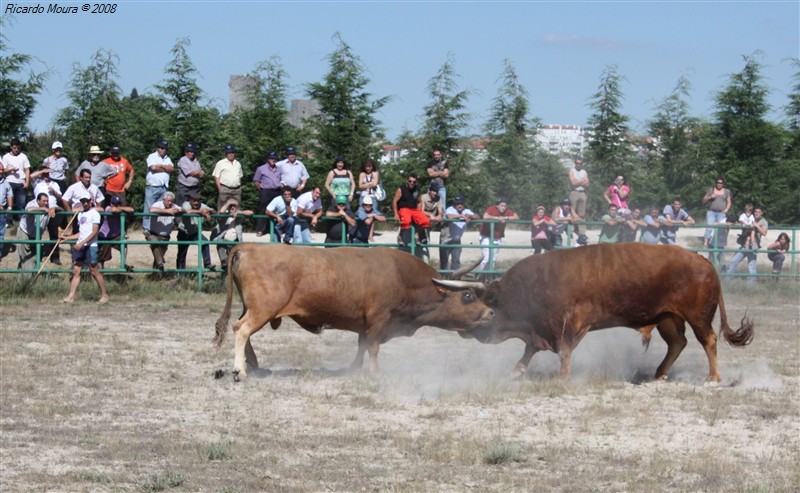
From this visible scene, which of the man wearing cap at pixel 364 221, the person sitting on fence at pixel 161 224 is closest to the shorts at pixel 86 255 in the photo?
the person sitting on fence at pixel 161 224

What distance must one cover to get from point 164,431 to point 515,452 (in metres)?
2.76

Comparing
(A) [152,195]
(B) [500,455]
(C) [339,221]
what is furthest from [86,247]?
(B) [500,455]

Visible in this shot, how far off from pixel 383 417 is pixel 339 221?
9653 mm

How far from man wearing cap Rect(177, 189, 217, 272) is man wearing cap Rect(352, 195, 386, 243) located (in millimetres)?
2330

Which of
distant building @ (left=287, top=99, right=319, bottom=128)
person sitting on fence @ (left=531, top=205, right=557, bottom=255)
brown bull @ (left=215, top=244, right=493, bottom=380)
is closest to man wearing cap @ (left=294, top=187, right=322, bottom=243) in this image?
person sitting on fence @ (left=531, top=205, right=557, bottom=255)

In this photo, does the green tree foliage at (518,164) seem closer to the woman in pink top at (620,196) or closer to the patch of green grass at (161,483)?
the woman in pink top at (620,196)

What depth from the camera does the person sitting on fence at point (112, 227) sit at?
18048 mm

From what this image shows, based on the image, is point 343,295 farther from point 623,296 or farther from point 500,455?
point 500,455

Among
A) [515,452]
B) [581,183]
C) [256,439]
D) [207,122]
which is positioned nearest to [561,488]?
[515,452]

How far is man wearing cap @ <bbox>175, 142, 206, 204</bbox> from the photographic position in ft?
62.2

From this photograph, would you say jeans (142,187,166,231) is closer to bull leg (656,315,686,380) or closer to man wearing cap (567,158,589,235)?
man wearing cap (567,158,589,235)

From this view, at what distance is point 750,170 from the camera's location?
97.2 feet

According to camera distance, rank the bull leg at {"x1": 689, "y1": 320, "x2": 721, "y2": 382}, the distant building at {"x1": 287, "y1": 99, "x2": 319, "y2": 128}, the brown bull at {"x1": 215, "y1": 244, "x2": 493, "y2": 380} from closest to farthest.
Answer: the brown bull at {"x1": 215, "y1": 244, "x2": 493, "y2": 380} < the bull leg at {"x1": 689, "y1": 320, "x2": 721, "y2": 382} < the distant building at {"x1": 287, "y1": 99, "x2": 319, "y2": 128}

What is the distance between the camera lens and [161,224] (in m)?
18.7
